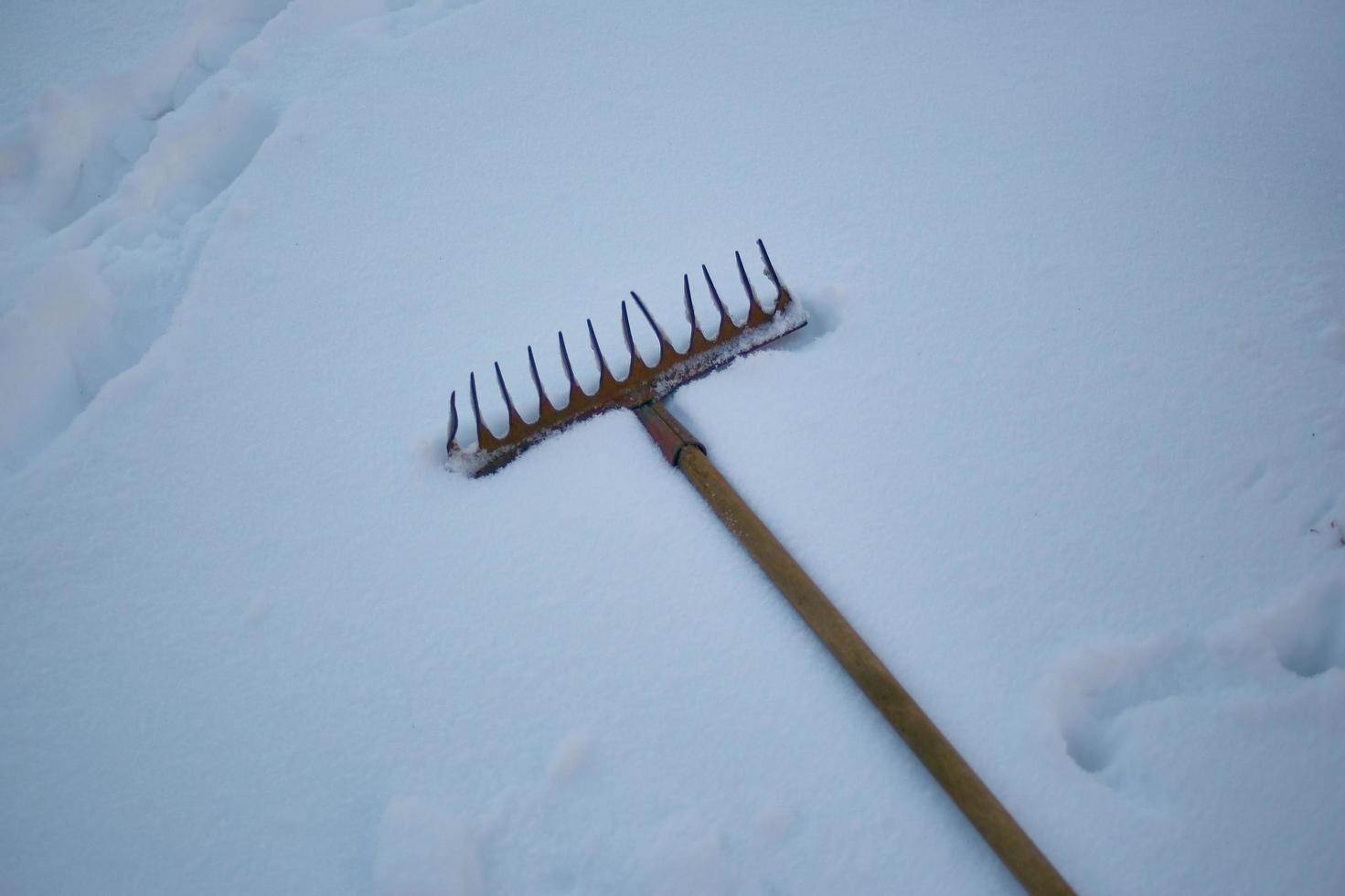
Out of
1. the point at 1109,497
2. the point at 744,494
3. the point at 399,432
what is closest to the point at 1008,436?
the point at 1109,497

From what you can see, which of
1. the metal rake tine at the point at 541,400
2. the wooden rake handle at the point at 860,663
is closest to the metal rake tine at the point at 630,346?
the wooden rake handle at the point at 860,663

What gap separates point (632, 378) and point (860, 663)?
1065 mm

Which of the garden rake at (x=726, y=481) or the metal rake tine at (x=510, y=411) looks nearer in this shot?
the garden rake at (x=726, y=481)

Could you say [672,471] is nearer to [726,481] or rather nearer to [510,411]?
[726,481]

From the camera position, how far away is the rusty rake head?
2240mm

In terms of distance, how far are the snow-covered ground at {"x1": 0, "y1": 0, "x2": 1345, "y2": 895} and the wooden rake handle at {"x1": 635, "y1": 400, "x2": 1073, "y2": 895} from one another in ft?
0.37

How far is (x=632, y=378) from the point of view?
7.58 feet

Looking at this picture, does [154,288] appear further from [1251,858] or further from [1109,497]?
[1251,858]

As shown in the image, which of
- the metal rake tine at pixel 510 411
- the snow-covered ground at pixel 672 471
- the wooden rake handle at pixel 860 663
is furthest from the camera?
the metal rake tine at pixel 510 411

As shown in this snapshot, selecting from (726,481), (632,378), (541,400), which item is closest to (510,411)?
(541,400)

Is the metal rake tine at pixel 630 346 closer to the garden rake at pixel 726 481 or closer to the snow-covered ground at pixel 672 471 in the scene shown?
the garden rake at pixel 726 481

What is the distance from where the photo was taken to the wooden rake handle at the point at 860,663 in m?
1.44

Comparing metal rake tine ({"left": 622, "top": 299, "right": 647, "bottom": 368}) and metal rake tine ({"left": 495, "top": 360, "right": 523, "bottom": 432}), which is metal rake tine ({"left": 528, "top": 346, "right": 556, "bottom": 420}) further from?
metal rake tine ({"left": 622, "top": 299, "right": 647, "bottom": 368})

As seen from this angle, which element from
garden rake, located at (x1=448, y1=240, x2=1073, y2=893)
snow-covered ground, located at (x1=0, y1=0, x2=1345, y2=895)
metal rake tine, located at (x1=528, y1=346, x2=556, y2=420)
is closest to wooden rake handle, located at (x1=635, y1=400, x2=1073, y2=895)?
garden rake, located at (x1=448, y1=240, x2=1073, y2=893)
